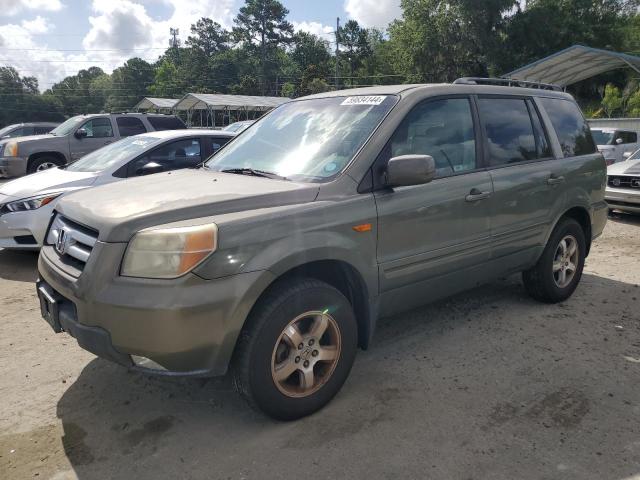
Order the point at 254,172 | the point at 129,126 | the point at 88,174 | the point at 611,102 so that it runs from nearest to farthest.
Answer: the point at 254,172 < the point at 88,174 < the point at 129,126 < the point at 611,102

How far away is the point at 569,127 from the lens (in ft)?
15.5

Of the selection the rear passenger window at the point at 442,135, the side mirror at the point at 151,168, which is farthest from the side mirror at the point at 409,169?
the side mirror at the point at 151,168

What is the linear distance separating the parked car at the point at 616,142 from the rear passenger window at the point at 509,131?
974 cm

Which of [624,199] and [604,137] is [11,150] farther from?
[604,137]

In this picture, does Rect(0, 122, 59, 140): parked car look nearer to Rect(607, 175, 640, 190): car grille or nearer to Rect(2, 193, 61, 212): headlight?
Rect(2, 193, 61, 212): headlight

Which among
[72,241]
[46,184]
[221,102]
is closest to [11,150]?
[46,184]

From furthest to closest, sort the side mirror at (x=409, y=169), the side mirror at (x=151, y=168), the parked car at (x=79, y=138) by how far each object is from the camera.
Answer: the parked car at (x=79, y=138), the side mirror at (x=151, y=168), the side mirror at (x=409, y=169)

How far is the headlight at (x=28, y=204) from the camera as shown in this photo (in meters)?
5.71

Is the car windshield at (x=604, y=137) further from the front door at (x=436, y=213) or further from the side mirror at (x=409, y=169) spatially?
the side mirror at (x=409, y=169)

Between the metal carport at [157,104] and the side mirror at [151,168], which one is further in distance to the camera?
the metal carport at [157,104]

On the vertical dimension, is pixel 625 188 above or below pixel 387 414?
above

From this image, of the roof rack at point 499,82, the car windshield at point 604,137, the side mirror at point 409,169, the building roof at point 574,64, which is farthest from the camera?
the building roof at point 574,64

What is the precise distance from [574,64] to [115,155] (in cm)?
2204

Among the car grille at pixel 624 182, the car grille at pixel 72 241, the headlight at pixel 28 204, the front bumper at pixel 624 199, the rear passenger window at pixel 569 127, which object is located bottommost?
the front bumper at pixel 624 199
